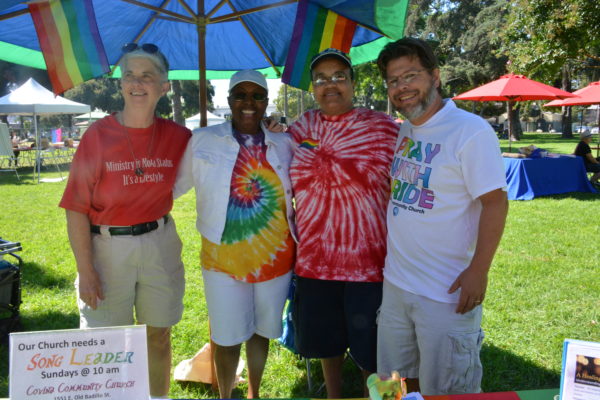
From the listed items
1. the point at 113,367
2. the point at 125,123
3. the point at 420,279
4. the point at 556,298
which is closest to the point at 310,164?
the point at 420,279

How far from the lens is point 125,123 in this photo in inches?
91.5

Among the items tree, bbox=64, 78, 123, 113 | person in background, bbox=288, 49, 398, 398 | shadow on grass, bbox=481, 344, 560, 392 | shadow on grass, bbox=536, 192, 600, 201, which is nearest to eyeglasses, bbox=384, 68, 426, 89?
person in background, bbox=288, 49, 398, 398

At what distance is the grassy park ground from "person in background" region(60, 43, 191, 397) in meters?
1.07

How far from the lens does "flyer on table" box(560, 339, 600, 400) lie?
49.3 inches

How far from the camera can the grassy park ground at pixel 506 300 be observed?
3.29m

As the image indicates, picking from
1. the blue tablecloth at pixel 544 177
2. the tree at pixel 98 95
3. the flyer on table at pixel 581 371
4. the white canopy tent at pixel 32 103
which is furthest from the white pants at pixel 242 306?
the tree at pixel 98 95

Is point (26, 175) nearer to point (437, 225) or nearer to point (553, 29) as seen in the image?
point (553, 29)

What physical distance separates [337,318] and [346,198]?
703mm

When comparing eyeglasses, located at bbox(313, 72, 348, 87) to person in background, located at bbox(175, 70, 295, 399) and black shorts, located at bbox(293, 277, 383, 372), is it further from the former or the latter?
black shorts, located at bbox(293, 277, 383, 372)

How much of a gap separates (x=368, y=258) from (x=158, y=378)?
1.43 m

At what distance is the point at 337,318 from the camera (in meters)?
2.49

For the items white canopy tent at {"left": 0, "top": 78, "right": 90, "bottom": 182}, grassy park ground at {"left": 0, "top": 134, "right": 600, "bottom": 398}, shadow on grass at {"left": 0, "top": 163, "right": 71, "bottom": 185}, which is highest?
white canopy tent at {"left": 0, "top": 78, "right": 90, "bottom": 182}

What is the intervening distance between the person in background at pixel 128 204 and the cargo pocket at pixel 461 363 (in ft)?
4.94

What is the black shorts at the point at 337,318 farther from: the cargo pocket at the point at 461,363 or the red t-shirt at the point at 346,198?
the cargo pocket at the point at 461,363
